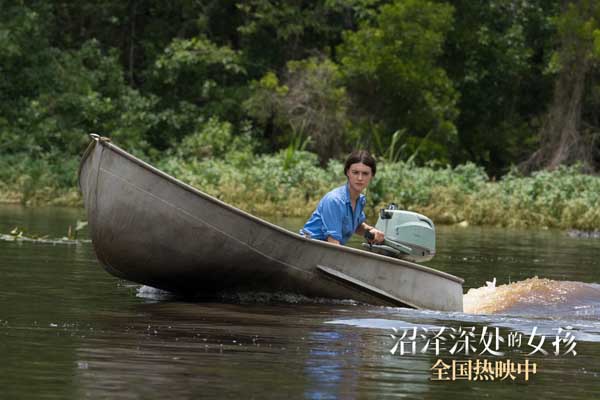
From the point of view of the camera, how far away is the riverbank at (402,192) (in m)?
25.6

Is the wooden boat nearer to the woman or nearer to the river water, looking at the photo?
the river water

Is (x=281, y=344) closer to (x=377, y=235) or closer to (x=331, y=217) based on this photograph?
(x=331, y=217)

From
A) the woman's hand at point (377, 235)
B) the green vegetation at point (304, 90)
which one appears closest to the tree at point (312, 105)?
the green vegetation at point (304, 90)

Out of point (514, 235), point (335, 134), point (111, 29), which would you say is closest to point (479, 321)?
point (514, 235)

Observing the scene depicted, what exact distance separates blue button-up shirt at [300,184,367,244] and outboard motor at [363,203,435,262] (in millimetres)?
177

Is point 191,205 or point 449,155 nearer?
point 191,205

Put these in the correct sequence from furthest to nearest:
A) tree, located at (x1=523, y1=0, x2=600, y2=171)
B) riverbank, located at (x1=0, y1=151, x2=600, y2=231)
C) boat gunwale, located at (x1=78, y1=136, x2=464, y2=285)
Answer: tree, located at (x1=523, y1=0, x2=600, y2=171)
riverbank, located at (x1=0, y1=151, x2=600, y2=231)
boat gunwale, located at (x1=78, y1=136, x2=464, y2=285)

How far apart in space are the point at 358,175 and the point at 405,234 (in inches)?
27.6

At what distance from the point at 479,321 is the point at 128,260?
103 inches

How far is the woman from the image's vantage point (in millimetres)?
10402

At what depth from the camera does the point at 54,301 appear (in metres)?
10.2

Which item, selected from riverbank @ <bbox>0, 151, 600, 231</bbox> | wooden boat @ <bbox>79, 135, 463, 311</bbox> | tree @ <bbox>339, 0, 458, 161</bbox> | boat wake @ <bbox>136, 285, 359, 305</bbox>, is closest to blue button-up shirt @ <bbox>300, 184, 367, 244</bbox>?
wooden boat @ <bbox>79, 135, 463, 311</bbox>

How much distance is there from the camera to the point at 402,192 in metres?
26.2

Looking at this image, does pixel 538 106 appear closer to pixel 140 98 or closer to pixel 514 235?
pixel 140 98
